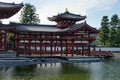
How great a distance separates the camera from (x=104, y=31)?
230 ft

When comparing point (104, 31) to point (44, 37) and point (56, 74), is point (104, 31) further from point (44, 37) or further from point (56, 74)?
point (56, 74)

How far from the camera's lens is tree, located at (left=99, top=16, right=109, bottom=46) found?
70.2m

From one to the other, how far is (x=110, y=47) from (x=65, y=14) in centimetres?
1877

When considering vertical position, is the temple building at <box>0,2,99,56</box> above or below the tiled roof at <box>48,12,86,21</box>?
below

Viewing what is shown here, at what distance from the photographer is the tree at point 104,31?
70.2 m

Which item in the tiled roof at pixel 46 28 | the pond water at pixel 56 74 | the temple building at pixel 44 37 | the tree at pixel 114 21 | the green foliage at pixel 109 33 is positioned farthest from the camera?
the tree at pixel 114 21

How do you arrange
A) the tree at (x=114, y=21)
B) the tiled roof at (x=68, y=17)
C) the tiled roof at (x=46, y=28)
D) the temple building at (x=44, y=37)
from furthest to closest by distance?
the tree at (x=114, y=21) → the tiled roof at (x=68, y=17) → the tiled roof at (x=46, y=28) → the temple building at (x=44, y=37)

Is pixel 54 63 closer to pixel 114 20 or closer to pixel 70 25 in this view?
pixel 70 25

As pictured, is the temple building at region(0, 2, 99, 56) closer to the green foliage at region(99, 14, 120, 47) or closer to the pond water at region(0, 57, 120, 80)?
the pond water at region(0, 57, 120, 80)

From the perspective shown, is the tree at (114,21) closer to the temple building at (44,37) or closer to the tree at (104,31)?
the tree at (104,31)

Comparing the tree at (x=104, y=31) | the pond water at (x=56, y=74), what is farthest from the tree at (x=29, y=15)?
the pond water at (x=56, y=74)

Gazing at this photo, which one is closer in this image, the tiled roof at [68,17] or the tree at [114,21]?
the tiled roof at [68,17]

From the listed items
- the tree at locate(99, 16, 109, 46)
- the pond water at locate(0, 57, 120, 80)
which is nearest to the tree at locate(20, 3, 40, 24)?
the tree at locate(99, 16, 109, 46)

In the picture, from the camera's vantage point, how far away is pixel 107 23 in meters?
71.9
